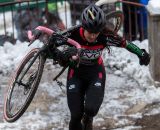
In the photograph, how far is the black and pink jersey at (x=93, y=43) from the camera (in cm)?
572

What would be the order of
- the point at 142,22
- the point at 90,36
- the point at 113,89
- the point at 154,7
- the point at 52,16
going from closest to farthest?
the point at 90,36 < the point at 154,7 < the point at 113,89 < the point at 142,22 < the point at 52,16

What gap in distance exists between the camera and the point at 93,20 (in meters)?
5.40

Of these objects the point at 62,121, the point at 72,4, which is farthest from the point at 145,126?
the point at 72,4

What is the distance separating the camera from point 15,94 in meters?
6.04

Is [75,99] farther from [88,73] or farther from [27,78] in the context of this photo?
[27,78]

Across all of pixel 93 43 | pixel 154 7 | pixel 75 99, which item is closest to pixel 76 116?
pixel 75 99

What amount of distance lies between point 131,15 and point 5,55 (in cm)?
255

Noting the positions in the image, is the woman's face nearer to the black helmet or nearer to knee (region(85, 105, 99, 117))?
the black helmet

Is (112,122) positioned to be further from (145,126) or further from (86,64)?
(86,64)

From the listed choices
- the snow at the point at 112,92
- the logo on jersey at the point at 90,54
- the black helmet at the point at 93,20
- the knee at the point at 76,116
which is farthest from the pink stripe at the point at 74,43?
the snow at the point at 112,92

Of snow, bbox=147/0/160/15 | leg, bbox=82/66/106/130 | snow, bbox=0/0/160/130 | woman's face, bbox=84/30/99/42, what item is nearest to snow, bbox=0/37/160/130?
snow, bbox=0/0/160/130

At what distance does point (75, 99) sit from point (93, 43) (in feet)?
2.14

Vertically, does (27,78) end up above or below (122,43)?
below

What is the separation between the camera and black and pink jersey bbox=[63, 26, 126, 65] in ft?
18.8
